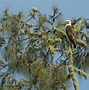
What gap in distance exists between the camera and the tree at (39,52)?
4.14 meters

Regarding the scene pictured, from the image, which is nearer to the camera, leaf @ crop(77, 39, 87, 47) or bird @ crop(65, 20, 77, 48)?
bird @ crop(65, 20, 77, 48)

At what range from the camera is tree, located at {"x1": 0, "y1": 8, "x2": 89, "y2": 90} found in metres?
4.14

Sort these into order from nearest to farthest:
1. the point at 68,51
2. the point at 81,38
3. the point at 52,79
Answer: the point at 52,79 → the point at 68,51 → the point at 81,38

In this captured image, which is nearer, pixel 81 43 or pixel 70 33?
pixel 70 33

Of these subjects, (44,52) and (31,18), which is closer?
(44,52)

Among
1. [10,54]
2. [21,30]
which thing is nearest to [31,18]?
[21,30]

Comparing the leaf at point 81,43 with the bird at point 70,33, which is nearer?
the bird at point 70,33

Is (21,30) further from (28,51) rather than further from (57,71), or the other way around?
(57,71)

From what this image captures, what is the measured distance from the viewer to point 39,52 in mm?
4516

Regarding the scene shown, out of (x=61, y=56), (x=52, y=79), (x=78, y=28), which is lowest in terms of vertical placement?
(x=52, y=79)

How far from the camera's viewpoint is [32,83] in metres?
4.31

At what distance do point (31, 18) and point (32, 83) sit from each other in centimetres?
79

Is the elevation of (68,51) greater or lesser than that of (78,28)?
lesser

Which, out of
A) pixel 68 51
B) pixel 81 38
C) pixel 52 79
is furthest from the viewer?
pixel 81 38
